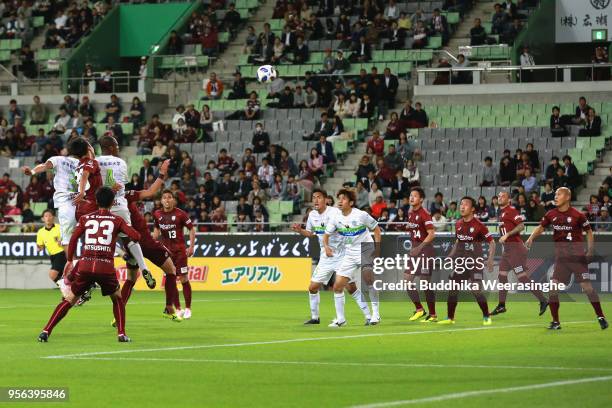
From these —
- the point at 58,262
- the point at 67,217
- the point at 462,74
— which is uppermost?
the point at 462,74

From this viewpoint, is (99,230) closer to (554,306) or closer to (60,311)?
(60,311)

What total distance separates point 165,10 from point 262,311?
2639 centimetres

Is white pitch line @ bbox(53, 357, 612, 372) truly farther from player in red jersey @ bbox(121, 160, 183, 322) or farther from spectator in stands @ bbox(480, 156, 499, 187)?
spectator in stands @ bbox(480, 156, 499, 187)

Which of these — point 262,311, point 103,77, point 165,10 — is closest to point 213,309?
point 262,311

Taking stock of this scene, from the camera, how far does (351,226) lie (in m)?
19.8

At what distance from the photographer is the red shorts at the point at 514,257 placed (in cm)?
2308

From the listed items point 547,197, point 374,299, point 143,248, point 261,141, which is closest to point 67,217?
point 143,248

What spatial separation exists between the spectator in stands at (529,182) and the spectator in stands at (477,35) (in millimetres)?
7266

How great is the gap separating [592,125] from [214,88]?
12.8 m

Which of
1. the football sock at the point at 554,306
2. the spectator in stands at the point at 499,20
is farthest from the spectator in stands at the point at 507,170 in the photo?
the football sock at the point at 554,306

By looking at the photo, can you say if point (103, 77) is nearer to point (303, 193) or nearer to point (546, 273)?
point (303, 193)

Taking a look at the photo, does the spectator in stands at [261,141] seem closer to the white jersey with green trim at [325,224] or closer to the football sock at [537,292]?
the white jersey with green trim at [325,224]

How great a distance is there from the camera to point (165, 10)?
159 ft

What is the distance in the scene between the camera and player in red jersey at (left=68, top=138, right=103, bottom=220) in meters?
Answer: 17.7
